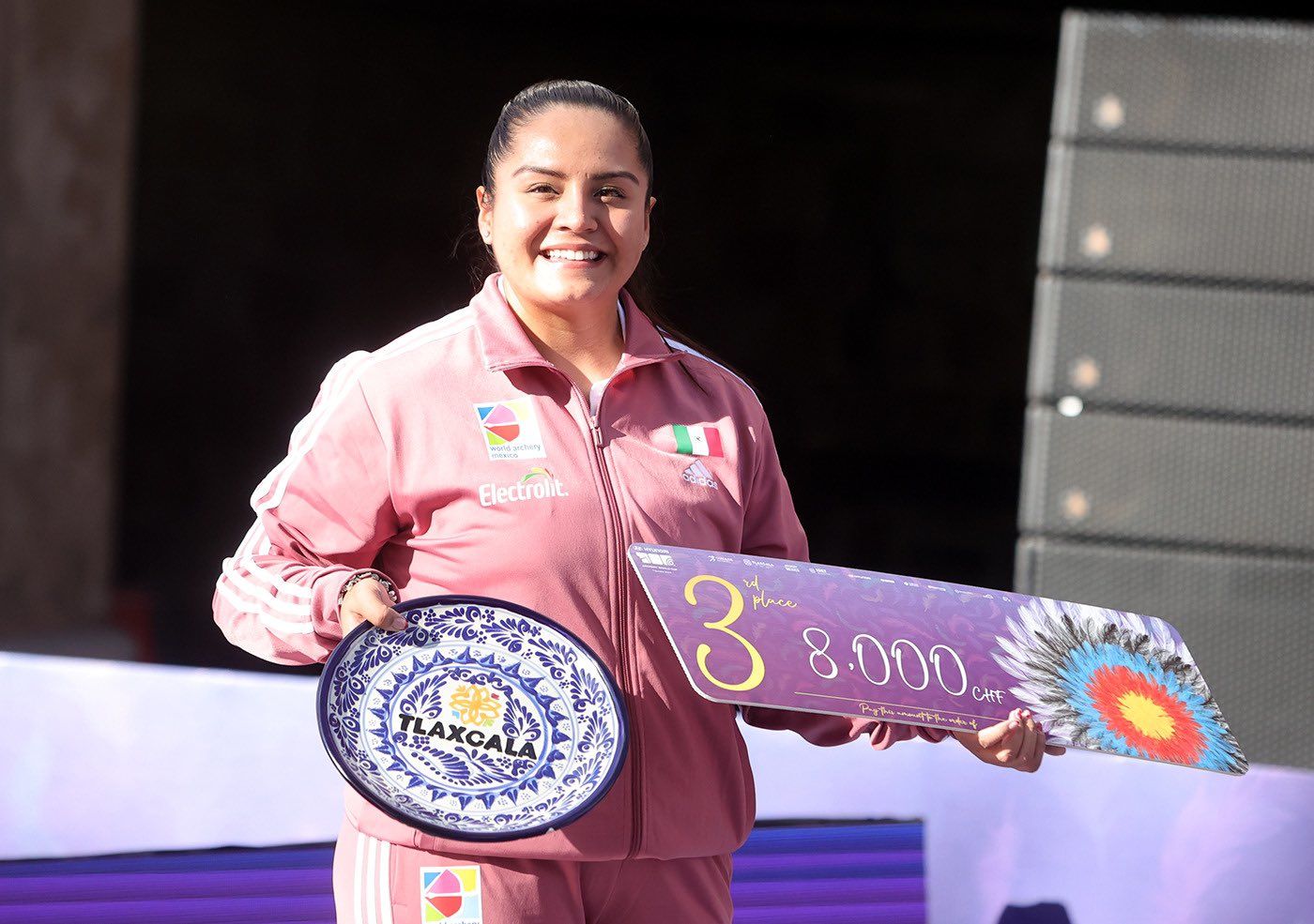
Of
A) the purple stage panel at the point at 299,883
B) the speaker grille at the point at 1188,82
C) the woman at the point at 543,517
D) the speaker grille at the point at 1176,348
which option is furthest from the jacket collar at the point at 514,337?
the speaker grille at the point at 1188,82

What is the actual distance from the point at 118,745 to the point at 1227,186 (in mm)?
2601

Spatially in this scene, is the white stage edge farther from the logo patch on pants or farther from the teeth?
the teeth

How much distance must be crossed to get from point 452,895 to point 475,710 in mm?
178

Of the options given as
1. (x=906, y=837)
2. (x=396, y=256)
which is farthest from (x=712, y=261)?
(x=906, y=837)

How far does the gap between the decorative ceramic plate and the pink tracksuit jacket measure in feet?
0.11

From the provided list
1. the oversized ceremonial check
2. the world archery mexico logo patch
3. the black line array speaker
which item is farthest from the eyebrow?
the black line array speaker

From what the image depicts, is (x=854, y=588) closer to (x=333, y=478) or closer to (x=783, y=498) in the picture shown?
(x=783, y=498)

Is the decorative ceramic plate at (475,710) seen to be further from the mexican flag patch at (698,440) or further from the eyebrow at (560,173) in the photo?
the eyebrow at (560,173)

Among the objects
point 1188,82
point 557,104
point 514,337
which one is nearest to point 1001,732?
point 514,337

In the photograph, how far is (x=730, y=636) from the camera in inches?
59.1

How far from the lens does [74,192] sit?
5.04 metres

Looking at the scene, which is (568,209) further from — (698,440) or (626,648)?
(626,648)

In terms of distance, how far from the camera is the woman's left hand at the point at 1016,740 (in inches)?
61.6

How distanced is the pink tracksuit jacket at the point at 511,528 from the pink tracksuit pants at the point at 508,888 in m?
0.02
